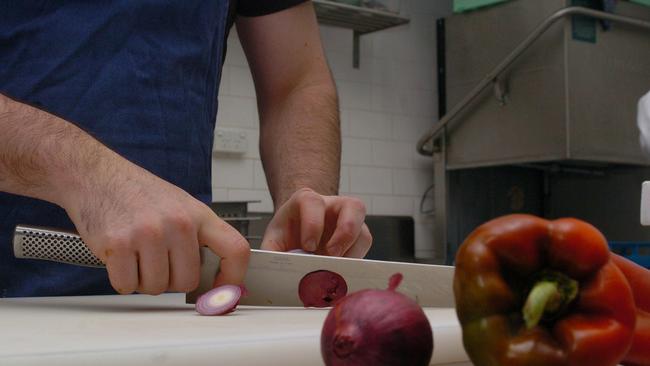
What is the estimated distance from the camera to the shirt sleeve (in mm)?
1572

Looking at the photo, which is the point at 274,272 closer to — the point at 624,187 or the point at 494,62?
the point at 494,62

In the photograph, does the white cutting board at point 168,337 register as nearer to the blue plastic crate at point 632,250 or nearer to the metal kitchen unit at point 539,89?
the blue plastic crate at point 632,250

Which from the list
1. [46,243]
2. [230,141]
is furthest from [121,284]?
[230,141]

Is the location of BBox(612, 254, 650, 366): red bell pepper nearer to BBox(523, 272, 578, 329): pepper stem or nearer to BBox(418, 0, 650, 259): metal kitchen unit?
BBox(523, 272, 578, 329): pepper stem

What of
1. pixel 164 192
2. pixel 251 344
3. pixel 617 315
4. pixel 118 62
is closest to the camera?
pixel 617 315

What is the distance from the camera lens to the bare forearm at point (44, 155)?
86 cm

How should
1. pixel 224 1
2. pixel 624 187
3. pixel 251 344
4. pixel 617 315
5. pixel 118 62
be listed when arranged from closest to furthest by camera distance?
pixel 617 315, pixel 251 344, pixel 118 62, pixel 224 1, pixel 624 187

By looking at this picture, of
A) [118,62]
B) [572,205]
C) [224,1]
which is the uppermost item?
[224,1]

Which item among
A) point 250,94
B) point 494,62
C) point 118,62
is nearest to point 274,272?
point 118,62

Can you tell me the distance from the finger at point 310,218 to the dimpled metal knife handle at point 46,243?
0.29 m

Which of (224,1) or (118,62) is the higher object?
(224,1)

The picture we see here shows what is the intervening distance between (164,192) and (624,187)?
332 centimetres

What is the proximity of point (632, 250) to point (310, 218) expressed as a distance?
88.1 inches

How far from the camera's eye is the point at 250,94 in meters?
3.32
